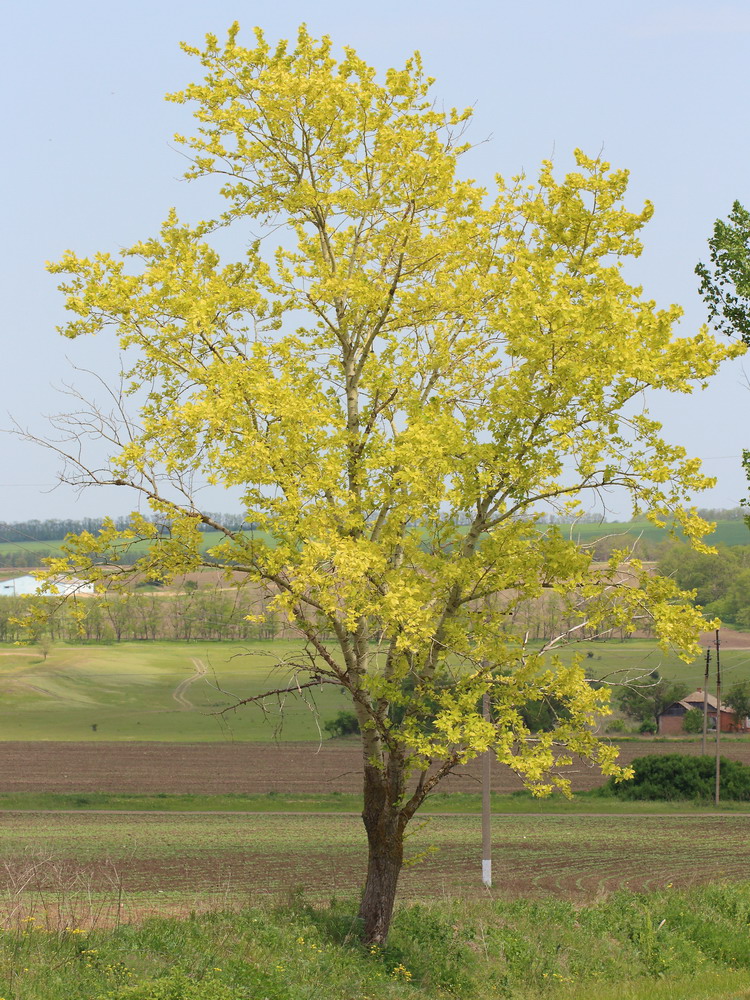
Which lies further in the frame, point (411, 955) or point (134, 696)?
point (134, 696)

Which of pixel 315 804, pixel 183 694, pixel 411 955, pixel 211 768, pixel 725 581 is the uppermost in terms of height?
pixel 725 581

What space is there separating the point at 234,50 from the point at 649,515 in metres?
9.12

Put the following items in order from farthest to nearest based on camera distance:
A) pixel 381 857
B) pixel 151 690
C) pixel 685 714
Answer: pixel 151 690 < pixel 685 714 < pixel 381 857

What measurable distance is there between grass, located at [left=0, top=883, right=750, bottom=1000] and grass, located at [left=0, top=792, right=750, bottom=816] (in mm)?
32764

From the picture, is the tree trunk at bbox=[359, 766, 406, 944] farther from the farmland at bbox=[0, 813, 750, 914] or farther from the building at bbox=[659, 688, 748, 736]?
the building at bbox=[659, 688, 748, 736]

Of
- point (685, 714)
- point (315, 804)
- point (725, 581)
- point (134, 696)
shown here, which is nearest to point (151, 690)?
point (134, 696)

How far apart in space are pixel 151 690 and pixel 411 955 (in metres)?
118

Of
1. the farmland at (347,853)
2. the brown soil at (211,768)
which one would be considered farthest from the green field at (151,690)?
the farmland at (347,853)

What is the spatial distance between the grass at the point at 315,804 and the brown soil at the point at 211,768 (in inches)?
108

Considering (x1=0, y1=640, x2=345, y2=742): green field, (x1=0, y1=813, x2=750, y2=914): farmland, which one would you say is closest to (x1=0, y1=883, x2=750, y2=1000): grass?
(x1=0, y1=813, x2=750, y2=914): farmland

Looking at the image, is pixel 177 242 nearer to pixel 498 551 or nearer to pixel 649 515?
pixel 498 551

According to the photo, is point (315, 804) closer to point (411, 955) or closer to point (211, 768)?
point (211, 768)

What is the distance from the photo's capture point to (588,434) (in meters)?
14.1

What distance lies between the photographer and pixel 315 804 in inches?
2130
